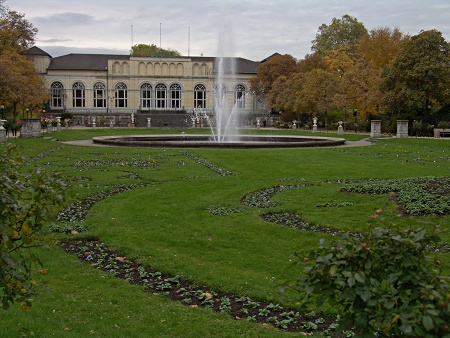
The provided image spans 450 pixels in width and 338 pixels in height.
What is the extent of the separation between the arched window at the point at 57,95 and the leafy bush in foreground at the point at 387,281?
78.9 meters

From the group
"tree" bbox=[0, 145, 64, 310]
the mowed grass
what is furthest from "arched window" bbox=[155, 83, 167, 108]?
"tree" bbox=[0, 145, 64, 310]

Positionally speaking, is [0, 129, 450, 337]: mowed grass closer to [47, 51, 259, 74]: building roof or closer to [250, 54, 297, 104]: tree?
[250, 54, 297, 104]: tree

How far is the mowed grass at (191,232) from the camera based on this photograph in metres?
5.70

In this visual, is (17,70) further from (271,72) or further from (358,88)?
(271,72)

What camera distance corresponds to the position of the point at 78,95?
256 feet

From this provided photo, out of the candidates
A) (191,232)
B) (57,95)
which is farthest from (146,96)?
(191,232)

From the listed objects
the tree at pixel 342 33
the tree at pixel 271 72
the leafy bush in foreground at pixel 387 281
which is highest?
the tree at pixel 342 33

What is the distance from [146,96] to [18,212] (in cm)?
7773

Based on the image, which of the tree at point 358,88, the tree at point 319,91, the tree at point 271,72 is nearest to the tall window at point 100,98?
the tree at point 271,72

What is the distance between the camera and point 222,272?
7.37 meters

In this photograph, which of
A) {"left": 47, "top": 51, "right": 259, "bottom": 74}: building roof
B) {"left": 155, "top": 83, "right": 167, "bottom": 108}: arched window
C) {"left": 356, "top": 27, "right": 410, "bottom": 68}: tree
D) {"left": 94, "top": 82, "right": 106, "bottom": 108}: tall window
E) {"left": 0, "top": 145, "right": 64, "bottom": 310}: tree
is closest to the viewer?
{"left": 0, "top": 145, "right": 64, "bottom": 310}: tree

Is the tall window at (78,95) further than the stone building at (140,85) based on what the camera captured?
Yes

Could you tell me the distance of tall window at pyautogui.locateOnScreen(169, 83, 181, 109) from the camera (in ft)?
266

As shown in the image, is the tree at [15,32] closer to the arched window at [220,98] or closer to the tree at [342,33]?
the arched window at [220,98]
